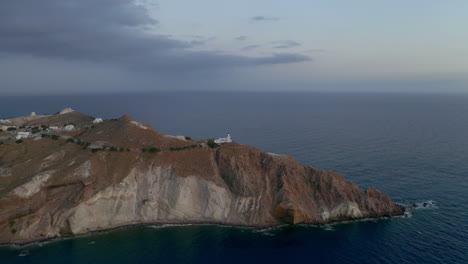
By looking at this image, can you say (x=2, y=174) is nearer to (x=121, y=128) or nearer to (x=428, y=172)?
(x=121, y=128)

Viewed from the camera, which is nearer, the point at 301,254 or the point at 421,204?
the point at 301,254

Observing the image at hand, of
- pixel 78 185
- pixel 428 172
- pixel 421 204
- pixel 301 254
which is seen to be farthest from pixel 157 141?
pixel 428 172

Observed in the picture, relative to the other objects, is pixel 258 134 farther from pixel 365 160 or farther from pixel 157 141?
pixel 157 141

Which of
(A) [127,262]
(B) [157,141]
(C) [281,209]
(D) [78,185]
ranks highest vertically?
(B) [157,141]

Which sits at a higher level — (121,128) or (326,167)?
(121,128)

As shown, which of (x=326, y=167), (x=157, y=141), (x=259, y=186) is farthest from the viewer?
(x=326, y=167)

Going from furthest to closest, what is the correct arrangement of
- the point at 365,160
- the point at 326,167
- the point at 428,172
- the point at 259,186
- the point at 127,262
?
the point at 365,160 → the point at 326,167 → the point at 428,172 → the point at 259,186 → the point at 127,262
